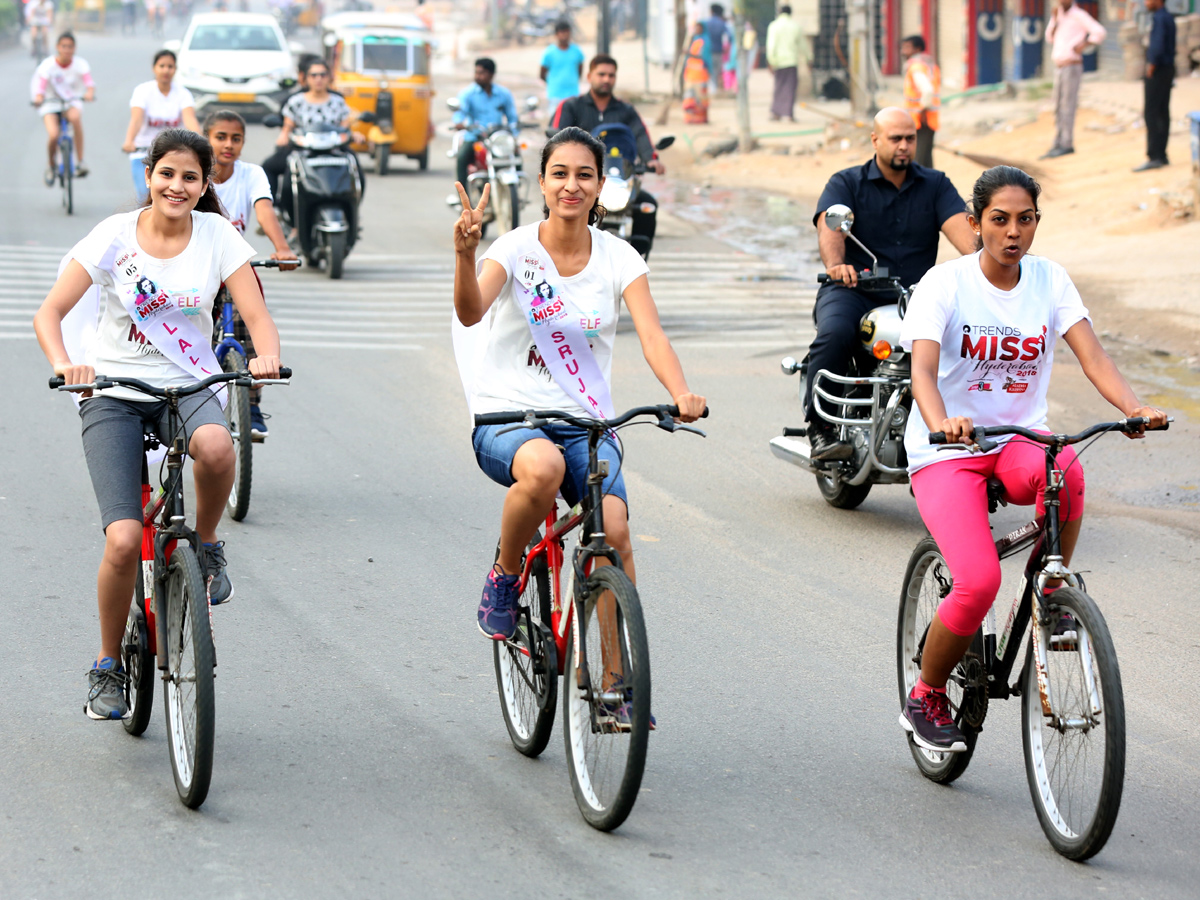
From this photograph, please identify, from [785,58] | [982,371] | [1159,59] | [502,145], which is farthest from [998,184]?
[785,58]

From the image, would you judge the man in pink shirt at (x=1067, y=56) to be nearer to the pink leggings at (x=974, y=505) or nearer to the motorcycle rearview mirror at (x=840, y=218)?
the motorcycle rearview mirror at (x=840, y=218)

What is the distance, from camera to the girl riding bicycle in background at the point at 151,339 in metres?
4.89

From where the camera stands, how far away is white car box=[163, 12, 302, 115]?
93.7 feet

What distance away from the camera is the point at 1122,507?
8.47m

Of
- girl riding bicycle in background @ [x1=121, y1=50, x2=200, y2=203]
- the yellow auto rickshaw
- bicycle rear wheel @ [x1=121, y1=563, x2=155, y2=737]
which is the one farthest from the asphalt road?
the yellow auto rickshaw

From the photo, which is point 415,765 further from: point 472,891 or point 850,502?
point 850,502

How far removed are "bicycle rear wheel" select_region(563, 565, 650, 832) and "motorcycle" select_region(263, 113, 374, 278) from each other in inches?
433

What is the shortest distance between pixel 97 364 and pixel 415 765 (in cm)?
163

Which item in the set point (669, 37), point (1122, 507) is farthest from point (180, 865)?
point (669, 37)

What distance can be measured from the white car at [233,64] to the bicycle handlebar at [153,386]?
24.5m

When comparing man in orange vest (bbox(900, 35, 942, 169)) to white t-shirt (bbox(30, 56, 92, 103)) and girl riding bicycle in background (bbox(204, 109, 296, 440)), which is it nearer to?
white t-shirt (bbox(30, 56, 92, 103))

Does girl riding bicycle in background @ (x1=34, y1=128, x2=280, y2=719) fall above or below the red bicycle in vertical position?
above

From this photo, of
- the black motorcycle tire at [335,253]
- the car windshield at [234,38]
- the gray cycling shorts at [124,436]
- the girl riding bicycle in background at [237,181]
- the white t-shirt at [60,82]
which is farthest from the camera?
the car windshield at [234,38]

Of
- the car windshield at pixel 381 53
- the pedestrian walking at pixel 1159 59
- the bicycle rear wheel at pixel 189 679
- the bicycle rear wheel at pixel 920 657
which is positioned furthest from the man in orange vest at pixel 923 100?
the bicycle rear wheel at pixel 189 679
